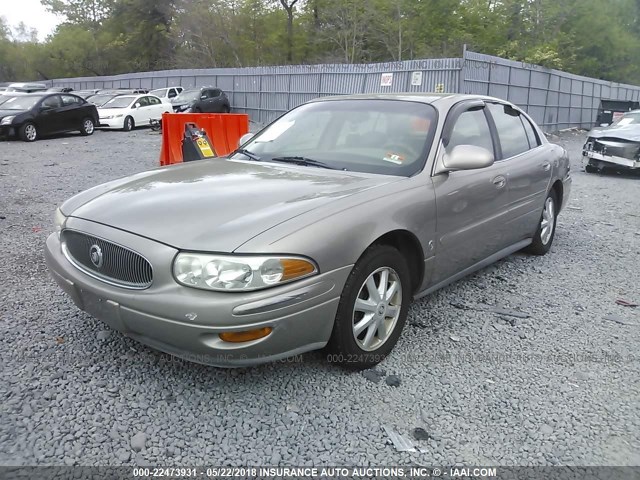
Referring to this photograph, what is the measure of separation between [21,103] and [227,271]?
1581 cm

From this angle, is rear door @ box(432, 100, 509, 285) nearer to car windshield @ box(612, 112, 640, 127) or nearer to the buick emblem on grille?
the buick emblem on grille

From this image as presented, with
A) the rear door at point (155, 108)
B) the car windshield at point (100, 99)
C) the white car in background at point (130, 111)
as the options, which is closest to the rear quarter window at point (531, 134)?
the white car in background at point (130, 111)

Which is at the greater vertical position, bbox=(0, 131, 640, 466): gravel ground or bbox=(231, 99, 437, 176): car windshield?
bbox=(231, 99, 437, 176): car windshield

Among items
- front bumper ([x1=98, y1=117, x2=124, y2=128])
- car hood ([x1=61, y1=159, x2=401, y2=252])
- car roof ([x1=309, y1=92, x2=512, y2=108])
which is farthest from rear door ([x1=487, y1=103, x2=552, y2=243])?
front bumper ([x1=98, y1=117, x2=124, y2=128])

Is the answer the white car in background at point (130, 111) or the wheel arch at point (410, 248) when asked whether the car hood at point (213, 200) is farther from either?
the white car in background at point (130, 111)

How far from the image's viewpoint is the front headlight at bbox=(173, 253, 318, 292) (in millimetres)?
2266

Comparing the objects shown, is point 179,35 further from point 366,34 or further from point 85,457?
point 85,457

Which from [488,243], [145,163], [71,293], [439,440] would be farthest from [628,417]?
[145,163]

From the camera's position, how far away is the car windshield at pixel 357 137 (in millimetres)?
3318

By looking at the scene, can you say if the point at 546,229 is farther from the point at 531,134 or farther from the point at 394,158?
the point at 394,158

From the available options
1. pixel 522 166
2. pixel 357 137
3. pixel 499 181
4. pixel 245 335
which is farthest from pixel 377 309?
pixel 522 166

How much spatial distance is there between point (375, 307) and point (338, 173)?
901mm

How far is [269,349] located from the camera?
7.76 ft

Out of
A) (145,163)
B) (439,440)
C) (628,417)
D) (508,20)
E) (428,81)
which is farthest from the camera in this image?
(508,20)
